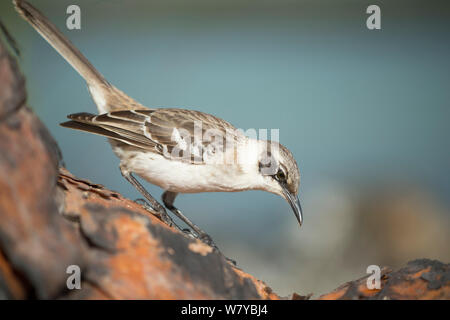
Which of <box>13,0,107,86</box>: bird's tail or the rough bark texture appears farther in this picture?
<box>13,0,107,86</box>: bird's tail

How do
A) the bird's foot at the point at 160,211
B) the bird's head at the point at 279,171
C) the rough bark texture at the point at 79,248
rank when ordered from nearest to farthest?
the rough bark texture at the point at 79,248, the bird's foot at the point at 160,211, the bird's head at the point at 279,171

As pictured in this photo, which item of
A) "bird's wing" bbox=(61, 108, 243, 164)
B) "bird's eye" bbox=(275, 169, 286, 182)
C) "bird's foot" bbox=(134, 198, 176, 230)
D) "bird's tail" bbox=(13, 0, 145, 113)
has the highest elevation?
"bird's tail" bbox=(13, 0, 145, 113)

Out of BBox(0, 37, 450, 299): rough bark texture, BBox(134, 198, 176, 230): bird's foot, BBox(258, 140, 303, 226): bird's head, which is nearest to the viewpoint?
BBox(0, 37, 450, 299): rough bark texture

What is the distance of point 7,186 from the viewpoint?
1.59 metres

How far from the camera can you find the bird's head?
3.26 meters

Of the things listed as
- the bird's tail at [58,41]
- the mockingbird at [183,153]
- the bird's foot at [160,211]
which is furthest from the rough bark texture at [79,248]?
the bird's tail at [58,41]

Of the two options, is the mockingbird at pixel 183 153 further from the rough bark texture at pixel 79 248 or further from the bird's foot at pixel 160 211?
the rough bark texture at pixel 79 248

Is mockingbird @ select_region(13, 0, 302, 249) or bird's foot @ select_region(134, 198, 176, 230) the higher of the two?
mockingbird @ select_region(13, 0, 302, 249)

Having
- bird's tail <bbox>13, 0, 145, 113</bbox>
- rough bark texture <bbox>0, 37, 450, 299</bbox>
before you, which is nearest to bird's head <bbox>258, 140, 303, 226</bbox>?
rough bark texture <bbox>0, 37, 450, 299</bbox>

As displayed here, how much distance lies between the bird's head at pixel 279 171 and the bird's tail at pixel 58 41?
5.53ft

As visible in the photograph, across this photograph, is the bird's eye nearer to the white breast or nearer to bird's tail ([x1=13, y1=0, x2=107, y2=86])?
the white breast

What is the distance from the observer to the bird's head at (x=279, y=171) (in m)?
3.26
